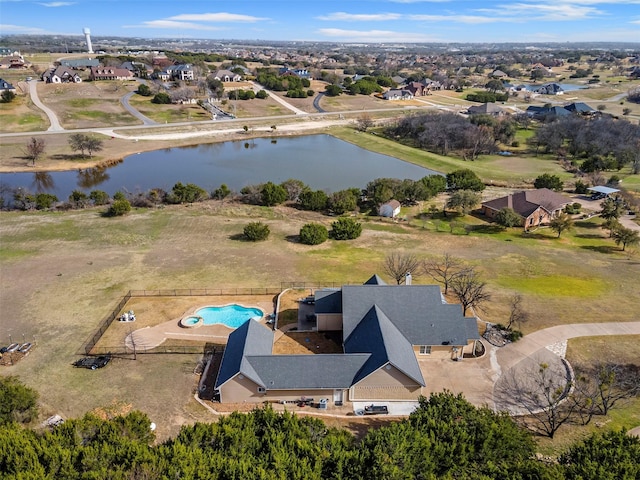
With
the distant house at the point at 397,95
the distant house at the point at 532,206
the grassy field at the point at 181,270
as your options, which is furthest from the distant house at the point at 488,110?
the grassy field at the point at 181,270

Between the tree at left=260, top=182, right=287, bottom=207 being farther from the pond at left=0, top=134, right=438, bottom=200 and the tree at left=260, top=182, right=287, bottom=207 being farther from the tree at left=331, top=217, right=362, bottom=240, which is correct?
the tree at left=331, top=217, right=362, bottom=240

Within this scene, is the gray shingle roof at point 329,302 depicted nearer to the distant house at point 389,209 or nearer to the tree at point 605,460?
the tree at point 605,460

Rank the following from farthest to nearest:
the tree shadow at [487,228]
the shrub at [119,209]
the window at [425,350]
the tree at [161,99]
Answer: the tree at [161,99] → the shrub at [119,209] → the tree shadow at [487,228] → the window at [425,350]

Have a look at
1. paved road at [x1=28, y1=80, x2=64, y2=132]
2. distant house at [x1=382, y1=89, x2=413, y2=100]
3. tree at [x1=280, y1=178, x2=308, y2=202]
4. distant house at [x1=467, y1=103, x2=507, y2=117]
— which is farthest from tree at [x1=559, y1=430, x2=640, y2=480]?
distant house at [x1=382, y1=89, x2=413, y2=100]

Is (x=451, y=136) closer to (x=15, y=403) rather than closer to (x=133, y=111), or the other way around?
(x=133, y=111)

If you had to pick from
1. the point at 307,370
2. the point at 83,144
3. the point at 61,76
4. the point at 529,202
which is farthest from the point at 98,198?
the point at 61,76

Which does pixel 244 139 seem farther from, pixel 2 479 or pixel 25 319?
pixel 2 479
